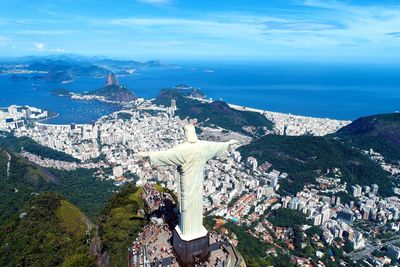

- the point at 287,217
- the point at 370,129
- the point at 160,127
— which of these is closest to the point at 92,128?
the point at 160,127

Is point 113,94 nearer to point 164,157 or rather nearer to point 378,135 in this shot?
point 378,135

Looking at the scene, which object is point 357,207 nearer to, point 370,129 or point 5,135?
point 370,129

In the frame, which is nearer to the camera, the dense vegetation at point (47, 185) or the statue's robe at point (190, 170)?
the statue's robe at point (190, 170)

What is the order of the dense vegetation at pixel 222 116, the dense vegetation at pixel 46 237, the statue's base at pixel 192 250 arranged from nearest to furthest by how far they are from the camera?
the statue's base at pixel 192 250, the dense vegetation at pixel 46 237, the dense vegetation at pixel 222 116

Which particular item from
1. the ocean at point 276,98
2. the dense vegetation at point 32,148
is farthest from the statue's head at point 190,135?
the ocean at point 276,98

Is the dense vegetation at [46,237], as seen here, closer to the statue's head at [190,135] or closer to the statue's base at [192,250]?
the statue's base at [192,250]

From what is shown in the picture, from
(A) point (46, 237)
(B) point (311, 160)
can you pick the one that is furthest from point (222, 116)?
(A) point (46, 237)

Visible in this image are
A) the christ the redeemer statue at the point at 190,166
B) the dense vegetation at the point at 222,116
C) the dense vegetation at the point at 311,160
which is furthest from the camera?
the dense vegetation at the point at 222,116
